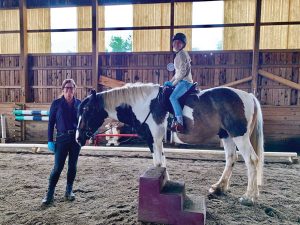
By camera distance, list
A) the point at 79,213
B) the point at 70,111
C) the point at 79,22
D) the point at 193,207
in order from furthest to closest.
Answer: the point at 79,22 < the point at 70,111 < the point at 79,213 < the point at 193,207

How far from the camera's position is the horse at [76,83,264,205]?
3.39m

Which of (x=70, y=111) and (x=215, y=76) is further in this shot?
(x=215, y=76)

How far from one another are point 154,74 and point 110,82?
157cm

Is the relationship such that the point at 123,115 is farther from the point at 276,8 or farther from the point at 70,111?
the point at 276,8

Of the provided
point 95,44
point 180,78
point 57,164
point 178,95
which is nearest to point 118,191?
point 57,164

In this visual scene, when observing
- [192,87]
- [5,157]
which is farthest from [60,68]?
[192,87]

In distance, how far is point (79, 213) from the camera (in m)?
3.02

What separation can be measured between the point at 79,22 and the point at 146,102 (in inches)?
296

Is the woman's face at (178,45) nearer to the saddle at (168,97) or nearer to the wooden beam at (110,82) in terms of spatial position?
the saddle at (168,97)

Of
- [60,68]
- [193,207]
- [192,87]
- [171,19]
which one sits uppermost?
[171,19]

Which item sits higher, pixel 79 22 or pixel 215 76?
pixel 79 22

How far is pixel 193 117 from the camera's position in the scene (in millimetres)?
3533

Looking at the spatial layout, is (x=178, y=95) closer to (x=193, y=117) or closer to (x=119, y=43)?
(x=193, y=117)

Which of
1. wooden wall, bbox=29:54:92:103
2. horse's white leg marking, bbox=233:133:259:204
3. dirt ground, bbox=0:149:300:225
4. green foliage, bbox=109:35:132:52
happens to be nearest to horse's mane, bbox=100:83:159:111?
dirt ground, bbox=0:149:300:225
